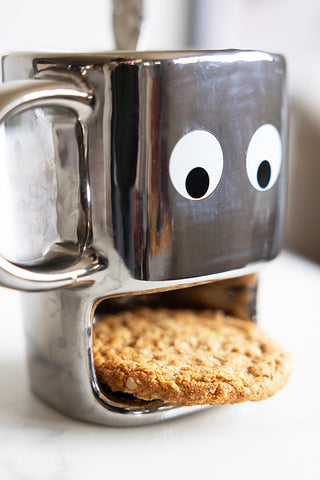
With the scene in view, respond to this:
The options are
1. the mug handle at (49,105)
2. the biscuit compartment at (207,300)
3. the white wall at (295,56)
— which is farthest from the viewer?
the white wall at (295,56)

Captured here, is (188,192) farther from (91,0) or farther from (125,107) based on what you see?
(91,0)

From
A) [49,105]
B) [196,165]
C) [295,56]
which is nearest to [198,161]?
[196,165]

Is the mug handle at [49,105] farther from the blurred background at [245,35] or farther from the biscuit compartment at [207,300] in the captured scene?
the blurred background at [245,35]

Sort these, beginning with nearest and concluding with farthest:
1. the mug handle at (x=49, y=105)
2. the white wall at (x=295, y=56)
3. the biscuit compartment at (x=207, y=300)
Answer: the mug handle at (x=49, y=105)
the biscuit compartment at (x=207, y=300)
the white wall at (x=295, y=56)

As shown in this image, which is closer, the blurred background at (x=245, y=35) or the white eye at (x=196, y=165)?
the white eye at (x=196, y=165)

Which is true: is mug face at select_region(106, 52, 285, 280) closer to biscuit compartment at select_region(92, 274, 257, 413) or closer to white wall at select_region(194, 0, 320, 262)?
biscuit compartment at select_region(92, 274, 257, 413)

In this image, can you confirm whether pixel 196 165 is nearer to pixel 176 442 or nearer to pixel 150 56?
pixel 150 56

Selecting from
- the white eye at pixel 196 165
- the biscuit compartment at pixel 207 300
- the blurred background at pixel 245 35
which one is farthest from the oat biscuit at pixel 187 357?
the blurred background at pixel 245 35
